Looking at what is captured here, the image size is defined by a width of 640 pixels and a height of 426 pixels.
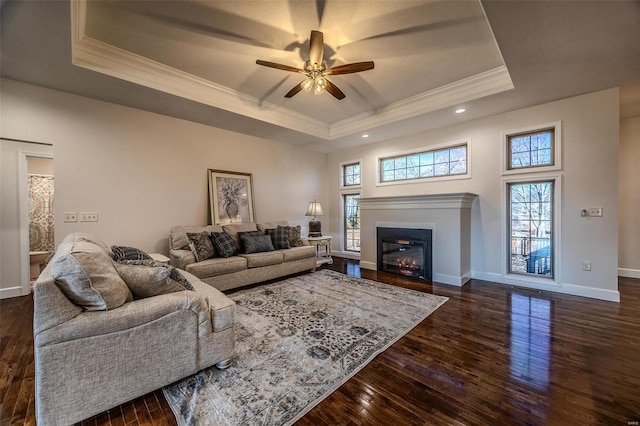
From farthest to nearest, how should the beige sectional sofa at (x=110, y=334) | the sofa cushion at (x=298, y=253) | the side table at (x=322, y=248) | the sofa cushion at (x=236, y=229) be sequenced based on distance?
the side table at (x=322, y=248) → the sofa cushion at (x=298, y=253) → the sofa cushion at (x=236, y=229) → the beige sectional sofa at (x=110, y=334)

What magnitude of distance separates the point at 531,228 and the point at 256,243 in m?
4.41

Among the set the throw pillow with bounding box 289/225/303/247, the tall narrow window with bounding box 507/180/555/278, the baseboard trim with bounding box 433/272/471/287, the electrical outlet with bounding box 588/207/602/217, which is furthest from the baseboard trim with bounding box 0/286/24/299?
the electrical outlet with bounding box 588/207/602/217

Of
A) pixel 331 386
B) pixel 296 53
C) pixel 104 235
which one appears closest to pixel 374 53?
pixel 296 53

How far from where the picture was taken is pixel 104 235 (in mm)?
3629

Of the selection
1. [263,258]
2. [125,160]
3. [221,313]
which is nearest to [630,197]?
[263,258]

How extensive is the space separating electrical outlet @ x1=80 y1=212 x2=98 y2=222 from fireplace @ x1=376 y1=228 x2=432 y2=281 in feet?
15.2

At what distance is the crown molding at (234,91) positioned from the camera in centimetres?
275

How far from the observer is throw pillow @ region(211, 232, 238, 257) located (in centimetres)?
384

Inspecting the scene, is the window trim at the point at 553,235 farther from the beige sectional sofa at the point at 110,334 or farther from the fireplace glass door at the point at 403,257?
the beige sectional sofa at the point at 110,334

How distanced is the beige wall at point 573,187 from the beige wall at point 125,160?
4.18 m

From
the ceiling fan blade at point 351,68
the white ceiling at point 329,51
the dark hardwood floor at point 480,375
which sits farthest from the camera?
the ceiling fan blade at point 351,68

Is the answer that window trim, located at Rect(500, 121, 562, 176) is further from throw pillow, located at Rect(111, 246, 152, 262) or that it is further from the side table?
throw pillow, located at Rect(111, 246, 152, 262)

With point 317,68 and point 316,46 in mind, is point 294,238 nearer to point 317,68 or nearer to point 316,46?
point 317,68

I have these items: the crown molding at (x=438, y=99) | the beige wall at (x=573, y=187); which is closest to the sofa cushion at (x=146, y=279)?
the crown molding at (x=438, y=99)
